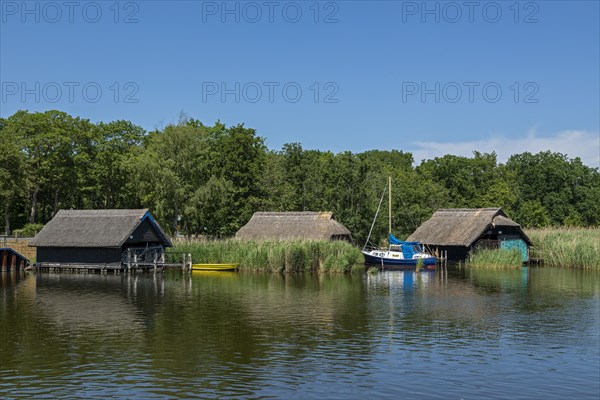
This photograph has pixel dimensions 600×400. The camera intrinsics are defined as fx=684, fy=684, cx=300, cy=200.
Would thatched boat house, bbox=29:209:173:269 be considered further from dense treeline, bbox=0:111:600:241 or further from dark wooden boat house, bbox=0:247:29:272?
dense treeline, bbox=0:111:600:241

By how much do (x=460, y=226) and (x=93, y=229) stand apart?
34500 millimetres

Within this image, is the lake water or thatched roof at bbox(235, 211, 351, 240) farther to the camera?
thatched roof at bbox(235, 211, 351, 240)

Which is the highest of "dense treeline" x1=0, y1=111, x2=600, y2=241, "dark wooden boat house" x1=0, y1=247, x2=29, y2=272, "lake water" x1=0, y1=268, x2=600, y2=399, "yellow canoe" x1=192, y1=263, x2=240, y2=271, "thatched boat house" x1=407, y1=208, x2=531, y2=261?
"dense treeline" x1=0, y1=111, x2=600, y2=241

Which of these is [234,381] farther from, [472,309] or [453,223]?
[453,223]

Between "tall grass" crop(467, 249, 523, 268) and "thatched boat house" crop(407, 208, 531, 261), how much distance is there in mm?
1505

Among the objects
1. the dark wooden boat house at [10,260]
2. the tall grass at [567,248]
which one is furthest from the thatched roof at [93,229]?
the tall grass at [567,248]

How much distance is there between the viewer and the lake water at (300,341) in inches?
806

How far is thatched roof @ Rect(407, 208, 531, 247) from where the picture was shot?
65.1m

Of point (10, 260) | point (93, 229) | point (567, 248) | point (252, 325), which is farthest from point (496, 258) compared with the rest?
point (10, 260)

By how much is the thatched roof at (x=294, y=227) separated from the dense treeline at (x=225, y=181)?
788 cm

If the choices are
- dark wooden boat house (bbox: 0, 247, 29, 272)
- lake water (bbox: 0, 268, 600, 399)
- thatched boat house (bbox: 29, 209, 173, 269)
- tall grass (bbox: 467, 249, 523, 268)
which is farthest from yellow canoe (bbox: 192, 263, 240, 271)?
tall grass (bbox: 467, 249, 523, 268)

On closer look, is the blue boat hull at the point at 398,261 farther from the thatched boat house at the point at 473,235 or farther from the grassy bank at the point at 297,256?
the thatched boat house at the point at 473,235

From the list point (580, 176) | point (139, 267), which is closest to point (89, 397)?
point (139, 267)

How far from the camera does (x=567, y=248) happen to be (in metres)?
61.0
